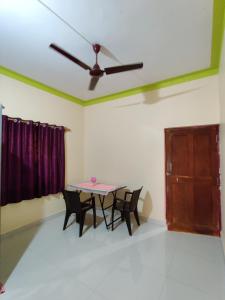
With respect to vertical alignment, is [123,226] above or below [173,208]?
below

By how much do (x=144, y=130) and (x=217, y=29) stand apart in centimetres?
193

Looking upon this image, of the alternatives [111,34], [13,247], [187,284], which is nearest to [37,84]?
[111,34]

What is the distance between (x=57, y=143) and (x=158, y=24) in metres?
2.72

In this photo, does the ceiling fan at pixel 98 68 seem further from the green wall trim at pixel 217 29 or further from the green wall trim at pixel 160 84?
the green wall trim at pixel 160 84

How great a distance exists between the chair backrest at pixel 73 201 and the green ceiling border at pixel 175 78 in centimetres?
219

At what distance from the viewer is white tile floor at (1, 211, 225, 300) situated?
67.2 inches

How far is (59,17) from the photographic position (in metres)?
1.79

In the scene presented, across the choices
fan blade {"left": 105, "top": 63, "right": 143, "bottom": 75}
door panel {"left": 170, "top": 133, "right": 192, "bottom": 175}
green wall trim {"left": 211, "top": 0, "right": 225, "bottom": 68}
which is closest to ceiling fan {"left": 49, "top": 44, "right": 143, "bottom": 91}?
fan blade {"left": 105, "top": 63, "right": 143, "bottom": 75}

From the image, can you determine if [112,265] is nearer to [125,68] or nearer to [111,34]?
[125,68]

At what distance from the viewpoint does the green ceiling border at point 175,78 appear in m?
1.81

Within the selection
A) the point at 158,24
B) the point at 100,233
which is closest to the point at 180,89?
the point at 158,24

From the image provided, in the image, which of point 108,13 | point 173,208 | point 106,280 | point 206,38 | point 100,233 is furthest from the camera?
point 173,208

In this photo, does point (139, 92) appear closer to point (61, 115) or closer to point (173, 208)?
point (61, 115)

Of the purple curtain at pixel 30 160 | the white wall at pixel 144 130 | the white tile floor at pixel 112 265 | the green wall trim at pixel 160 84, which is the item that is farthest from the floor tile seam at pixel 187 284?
the green wall trim at pixel 160 84
